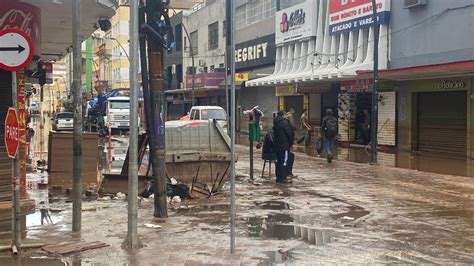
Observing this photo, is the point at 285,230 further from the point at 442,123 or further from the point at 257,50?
the point at 257,50

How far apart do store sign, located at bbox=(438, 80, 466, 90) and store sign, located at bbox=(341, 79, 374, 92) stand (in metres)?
3.20

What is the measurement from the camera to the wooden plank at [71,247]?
23.5 feet

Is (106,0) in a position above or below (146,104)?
above

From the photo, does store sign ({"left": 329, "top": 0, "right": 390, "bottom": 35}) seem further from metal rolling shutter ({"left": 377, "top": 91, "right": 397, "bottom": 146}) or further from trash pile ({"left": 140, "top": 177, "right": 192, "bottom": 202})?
trash pile ({"left": 140, "top": 177, "right": 192, "bottom": 202})

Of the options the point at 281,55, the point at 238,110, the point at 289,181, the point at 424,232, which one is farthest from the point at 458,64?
the point at 238,110

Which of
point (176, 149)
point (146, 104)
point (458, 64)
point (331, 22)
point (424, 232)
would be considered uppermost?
point (331, 22)

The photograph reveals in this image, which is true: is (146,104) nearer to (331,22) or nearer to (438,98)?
(438,98)

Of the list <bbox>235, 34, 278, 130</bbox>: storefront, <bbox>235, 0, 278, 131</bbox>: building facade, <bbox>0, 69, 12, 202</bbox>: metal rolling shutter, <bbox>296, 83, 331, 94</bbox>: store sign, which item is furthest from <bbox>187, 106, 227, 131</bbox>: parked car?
<bbox>0, 69, 12, 202</bbox>: metal rolling shutter

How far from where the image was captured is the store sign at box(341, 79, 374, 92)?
24822 millimetres

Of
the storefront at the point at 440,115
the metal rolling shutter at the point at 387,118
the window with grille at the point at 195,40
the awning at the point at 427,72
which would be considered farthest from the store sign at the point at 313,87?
the window with grille at the point at 195,40

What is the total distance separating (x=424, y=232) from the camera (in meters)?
8.38

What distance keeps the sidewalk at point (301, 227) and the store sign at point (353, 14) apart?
12.2 meters

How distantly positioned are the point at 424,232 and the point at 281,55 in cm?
2589

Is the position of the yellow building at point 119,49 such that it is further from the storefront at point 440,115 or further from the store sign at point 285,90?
the storefront at point 440,115
